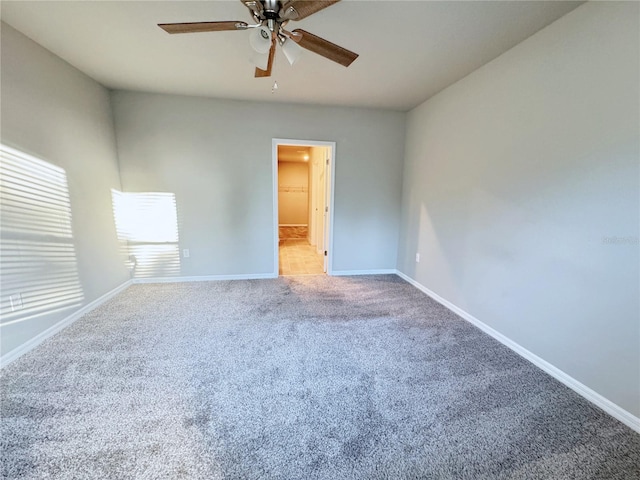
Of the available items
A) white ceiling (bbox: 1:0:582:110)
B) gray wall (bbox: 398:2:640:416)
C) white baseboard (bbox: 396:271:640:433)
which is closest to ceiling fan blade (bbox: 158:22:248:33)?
white ceiling (bbox: 1:0:582:110)

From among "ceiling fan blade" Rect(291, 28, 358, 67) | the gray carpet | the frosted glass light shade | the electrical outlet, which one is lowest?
the gray carpet

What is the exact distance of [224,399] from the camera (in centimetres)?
164

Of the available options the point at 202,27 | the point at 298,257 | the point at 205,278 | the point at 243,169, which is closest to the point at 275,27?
the point at 202,27

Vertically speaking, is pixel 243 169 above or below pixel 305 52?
below

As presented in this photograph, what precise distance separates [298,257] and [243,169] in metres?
2.15

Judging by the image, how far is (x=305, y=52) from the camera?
2264mm

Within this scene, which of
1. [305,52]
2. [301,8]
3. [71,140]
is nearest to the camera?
[301,8]

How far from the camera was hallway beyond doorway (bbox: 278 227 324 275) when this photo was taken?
14.4 ft

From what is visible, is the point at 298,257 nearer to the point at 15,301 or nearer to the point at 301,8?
the point at 15,301

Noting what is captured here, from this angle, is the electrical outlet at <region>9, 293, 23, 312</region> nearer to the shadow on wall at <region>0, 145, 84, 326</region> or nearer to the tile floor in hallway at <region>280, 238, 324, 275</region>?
the shadow on wall at <region>0, 145, 84, 326</region>

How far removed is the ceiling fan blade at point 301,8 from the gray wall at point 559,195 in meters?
1.63

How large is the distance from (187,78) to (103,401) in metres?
2.93

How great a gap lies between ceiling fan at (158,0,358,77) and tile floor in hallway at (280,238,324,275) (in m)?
3.11

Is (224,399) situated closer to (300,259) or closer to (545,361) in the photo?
(545,361)
